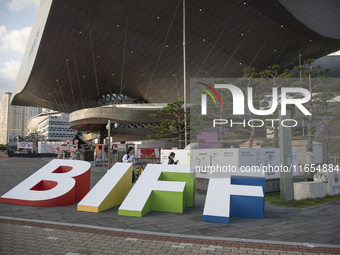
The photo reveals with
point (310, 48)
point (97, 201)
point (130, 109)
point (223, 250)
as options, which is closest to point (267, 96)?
point (97, 201)

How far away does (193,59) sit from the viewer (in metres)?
38.9

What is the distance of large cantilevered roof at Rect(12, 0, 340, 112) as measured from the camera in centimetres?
3053

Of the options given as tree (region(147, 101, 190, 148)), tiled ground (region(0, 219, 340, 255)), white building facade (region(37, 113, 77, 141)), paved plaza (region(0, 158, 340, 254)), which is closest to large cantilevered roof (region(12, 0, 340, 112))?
tree (region(147, 101, 190, 148))

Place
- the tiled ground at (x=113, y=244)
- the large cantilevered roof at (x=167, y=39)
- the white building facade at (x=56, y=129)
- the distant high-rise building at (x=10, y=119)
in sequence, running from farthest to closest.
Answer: the distant high-rise building at (x=10, y=119)
the white building facade at (x=56, y=129)
the large cantilevered roof at (x=167, y=39)
the tiled ground at (x=113, y=244)

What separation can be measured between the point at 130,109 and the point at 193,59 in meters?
13.2

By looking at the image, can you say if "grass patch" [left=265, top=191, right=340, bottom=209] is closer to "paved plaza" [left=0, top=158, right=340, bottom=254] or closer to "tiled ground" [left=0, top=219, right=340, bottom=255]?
"paved plaza" [left=0, top=158, right=340, bottom=254]

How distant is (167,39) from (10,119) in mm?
152725

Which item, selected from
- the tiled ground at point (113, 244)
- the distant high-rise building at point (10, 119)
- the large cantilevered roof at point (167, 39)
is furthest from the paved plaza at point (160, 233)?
the distant high-rise building at point (10, 119)

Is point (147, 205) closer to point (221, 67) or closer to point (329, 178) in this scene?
point (329, 178)

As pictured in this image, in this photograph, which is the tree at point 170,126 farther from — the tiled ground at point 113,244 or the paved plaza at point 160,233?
the tiled ground at point 113,244

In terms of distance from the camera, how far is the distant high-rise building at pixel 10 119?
133 meters

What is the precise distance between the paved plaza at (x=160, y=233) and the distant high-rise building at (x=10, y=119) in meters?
134

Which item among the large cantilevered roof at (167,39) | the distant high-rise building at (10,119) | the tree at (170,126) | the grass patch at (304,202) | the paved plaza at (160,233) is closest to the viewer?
the paved plaza at (160,233)

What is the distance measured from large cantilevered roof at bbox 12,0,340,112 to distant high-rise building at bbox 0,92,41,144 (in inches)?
3837
